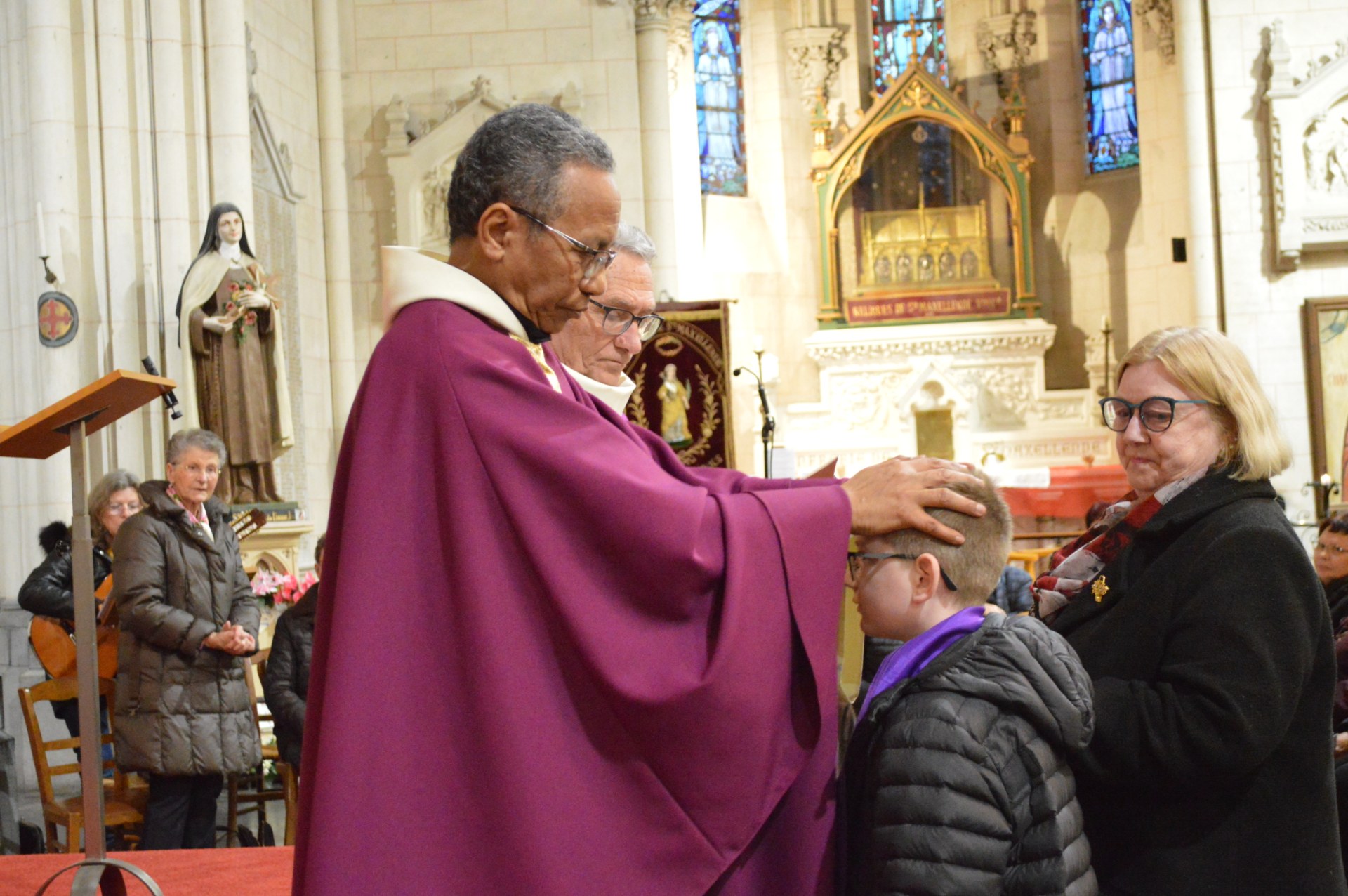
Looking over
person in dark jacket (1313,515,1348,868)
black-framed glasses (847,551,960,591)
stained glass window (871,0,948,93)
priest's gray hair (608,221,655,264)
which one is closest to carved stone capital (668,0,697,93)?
stained glass window (871,0,948,93)

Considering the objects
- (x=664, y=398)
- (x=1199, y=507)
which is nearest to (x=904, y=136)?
(x=664, y=398)

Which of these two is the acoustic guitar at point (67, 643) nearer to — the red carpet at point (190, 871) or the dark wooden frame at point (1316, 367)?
the red carpet at point (190, 871)

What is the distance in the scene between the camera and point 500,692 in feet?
5.65

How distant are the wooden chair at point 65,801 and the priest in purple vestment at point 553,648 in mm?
3226

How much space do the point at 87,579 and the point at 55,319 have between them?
4.94 m

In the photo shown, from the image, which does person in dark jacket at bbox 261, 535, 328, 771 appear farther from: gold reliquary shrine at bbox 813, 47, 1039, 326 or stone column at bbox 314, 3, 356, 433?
gold reliquary shrine at bbox 813, 47, 1039, 326

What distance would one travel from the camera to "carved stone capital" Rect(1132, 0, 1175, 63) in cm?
1402

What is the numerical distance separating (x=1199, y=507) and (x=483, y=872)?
1.20 metres

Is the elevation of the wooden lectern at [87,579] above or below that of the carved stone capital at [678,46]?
below

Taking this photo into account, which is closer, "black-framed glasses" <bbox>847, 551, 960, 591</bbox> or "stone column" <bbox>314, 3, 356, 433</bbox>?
"black-framed glasses" <bbox>847, 551, 960, 591</bbox>

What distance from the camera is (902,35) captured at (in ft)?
54.8

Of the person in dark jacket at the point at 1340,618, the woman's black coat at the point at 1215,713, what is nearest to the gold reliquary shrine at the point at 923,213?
the person in dark jacket at the point at 1340,618

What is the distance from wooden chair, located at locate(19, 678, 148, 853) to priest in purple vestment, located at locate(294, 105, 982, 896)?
323 cm

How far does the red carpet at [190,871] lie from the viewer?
11.3 feet
